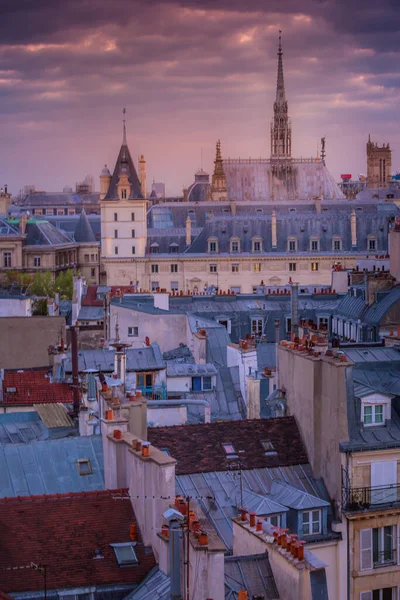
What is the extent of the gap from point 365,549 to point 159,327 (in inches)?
800

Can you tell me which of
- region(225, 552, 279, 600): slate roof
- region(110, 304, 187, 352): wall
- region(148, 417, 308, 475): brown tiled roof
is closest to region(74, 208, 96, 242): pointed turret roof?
region(110, 304, 187, 352): wall

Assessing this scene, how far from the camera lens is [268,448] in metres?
21.5

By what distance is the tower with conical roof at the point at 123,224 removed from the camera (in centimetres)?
9875

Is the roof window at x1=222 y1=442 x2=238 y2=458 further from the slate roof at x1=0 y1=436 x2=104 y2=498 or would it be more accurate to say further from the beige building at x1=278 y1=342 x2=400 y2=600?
the slate roof at x1=0 y1=436 x2=104 y2=498

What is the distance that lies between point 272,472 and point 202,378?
11640 millimetres

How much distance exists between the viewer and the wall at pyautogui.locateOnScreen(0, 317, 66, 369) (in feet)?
127

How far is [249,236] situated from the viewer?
95.1 metres

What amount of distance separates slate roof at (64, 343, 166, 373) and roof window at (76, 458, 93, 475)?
43.1 ft

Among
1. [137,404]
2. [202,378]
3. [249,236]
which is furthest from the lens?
[249,236]

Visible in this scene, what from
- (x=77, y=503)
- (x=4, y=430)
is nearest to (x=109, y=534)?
(x=77, y=503)

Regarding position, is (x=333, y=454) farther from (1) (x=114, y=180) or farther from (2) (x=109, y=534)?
(1) (x=114, y=180)

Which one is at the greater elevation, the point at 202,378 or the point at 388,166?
the point at 388,166

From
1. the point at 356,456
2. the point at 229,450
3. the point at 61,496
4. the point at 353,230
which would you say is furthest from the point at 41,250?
the point at 61,496

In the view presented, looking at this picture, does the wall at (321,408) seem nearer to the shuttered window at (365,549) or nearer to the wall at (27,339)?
the shuttered window at (365,549)
